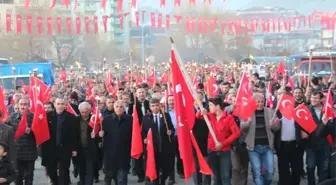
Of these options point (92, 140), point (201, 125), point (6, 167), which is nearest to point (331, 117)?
point (201, 125)

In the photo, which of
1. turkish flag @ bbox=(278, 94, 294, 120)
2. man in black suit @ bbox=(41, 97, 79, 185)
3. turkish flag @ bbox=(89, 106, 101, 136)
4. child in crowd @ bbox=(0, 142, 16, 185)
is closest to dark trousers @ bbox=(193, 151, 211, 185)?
turkish flag @ bbox=(278, 94, 294, 120)

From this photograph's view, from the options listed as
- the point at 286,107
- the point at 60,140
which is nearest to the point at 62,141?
the point at 60,140

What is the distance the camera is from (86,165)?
1159 cm

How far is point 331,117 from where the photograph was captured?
10156 mm

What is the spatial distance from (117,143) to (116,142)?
22 millimetres

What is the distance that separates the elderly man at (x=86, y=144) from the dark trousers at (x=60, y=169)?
0.33 m

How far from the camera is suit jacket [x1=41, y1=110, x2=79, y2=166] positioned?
11148 millimetres

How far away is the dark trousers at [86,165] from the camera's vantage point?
37.6 feet

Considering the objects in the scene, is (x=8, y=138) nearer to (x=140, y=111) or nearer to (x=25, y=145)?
(x=25, y=145)

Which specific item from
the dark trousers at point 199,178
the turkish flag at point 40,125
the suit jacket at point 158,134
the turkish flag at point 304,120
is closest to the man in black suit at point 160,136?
the suit jacket at point 158,134

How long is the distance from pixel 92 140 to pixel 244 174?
258 centimetres

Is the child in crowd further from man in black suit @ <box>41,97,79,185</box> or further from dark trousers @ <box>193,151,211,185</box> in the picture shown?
dark trousers @ <box>193,151,211,185</box>

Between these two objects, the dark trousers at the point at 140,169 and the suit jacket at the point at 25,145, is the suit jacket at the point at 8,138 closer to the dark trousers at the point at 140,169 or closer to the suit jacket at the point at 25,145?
the suit jacket at the point at 25,145

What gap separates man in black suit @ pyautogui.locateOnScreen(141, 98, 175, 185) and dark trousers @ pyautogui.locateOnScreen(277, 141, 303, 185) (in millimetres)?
1733
